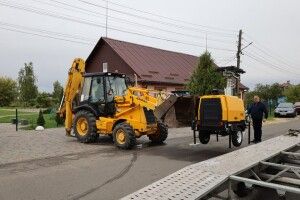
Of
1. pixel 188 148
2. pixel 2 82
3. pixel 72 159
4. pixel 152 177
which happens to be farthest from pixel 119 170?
pixel 2 82

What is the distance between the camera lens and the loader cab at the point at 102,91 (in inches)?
614

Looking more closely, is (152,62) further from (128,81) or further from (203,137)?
(203,137)

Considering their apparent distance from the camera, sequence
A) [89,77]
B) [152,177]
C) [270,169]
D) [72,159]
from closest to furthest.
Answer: [270,169] → [152,177] → [72,159] → [89,77]

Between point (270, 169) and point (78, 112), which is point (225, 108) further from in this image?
point (78, 112)

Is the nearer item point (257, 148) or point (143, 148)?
point (257, 148)

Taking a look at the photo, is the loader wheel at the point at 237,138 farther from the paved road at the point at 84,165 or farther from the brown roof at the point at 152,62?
the brown roof at the point at 152,62

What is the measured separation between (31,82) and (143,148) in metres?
63.4

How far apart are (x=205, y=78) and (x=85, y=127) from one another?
1643cm

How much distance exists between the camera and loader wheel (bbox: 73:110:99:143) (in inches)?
614

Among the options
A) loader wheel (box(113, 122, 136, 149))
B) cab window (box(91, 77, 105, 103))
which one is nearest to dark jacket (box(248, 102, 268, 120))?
loader wheel (box(113, 122, 136, 149))

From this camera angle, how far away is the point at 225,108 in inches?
482

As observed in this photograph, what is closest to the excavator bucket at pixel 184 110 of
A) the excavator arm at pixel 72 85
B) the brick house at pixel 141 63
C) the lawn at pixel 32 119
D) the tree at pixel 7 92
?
the excavator arm at pixel 72 85

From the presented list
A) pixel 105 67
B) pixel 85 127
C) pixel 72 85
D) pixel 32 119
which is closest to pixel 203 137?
pixel 85 127

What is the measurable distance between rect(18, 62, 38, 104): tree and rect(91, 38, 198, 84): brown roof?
108ft
